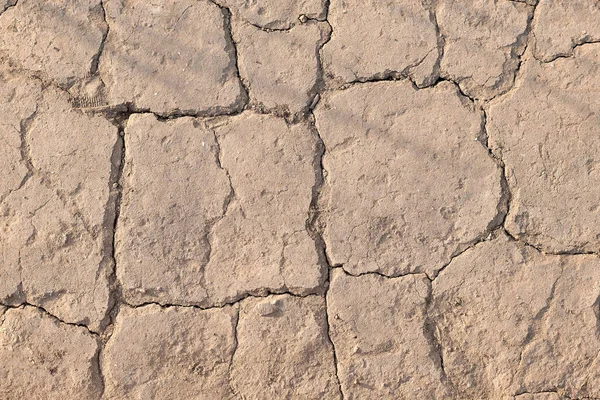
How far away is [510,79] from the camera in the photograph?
259 centimetres

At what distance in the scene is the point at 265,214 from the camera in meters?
2.56

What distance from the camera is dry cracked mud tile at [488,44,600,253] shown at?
8.27 ft

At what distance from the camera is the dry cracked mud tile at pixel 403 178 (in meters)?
2.54

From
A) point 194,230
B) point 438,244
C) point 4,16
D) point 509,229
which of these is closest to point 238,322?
point 194,230

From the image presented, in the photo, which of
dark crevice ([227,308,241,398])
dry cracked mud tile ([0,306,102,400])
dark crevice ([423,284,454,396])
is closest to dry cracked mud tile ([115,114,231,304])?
dark crevice ([227,308,241,398])

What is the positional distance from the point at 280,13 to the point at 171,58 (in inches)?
16.2

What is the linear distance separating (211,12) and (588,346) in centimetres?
170

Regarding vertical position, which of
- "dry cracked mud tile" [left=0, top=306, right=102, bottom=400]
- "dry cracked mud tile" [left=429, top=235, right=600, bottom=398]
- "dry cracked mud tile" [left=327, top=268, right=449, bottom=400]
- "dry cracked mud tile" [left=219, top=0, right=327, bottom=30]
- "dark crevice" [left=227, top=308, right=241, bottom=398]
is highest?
"dry cracked mud tile" [left=219, top=0, right=327, bottom=30]

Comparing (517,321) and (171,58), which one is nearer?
(517,321)

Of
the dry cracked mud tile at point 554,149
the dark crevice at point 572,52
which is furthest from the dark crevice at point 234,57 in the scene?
the dark crevice at point 572,52

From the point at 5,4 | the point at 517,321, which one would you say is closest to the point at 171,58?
the point at 5,4

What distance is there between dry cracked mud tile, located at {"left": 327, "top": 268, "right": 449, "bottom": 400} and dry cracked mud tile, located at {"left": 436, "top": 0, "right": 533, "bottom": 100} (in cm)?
71

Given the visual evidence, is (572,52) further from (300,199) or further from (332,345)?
(332,345)

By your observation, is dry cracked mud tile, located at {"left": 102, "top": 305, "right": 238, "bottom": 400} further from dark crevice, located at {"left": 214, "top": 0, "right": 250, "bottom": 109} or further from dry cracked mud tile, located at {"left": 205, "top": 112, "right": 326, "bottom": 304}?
dark crevice, located at {"left": 214, "top": 0, "right": 250, "bottom": 109}
